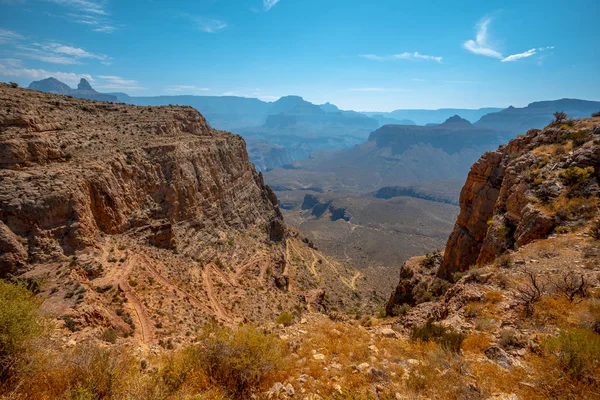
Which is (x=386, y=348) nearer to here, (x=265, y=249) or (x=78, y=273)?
(x=78, y=273)

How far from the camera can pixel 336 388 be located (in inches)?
274

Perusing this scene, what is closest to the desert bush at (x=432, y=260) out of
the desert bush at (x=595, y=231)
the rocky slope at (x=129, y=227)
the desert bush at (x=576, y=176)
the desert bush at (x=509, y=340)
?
the rocky slope at (x=129, y=227)

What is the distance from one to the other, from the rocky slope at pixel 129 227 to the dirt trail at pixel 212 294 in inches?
5.9

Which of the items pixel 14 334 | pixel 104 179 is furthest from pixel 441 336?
pixel 104 179

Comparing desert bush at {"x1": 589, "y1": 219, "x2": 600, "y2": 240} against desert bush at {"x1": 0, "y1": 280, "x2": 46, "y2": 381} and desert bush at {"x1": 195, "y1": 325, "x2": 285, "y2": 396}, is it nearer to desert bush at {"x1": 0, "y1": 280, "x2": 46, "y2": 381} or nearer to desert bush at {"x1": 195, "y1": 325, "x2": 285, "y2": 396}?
desert bush at {"x1": 195, "y1": 325, "x2": 285, "y2": 396}

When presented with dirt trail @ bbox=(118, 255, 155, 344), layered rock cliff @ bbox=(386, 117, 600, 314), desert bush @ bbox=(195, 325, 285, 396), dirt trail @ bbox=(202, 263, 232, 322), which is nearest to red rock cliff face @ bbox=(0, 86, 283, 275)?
dirt trail @ bbox=(118, 255, 155, 344)

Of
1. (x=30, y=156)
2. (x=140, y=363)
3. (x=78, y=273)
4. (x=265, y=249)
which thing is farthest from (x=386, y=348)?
(x=265, y=249)

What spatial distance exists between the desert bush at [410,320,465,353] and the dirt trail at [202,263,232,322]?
42.4 ft

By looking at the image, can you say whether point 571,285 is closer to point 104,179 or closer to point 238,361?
point 238,361

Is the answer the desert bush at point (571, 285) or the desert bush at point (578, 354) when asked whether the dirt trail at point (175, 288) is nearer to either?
the desert bush at point (578, 354)

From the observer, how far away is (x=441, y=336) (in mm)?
8828

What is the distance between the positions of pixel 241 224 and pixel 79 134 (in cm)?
1946

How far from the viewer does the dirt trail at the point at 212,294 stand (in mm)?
19481

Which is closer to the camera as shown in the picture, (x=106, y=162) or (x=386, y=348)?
(x=386, y=348)
